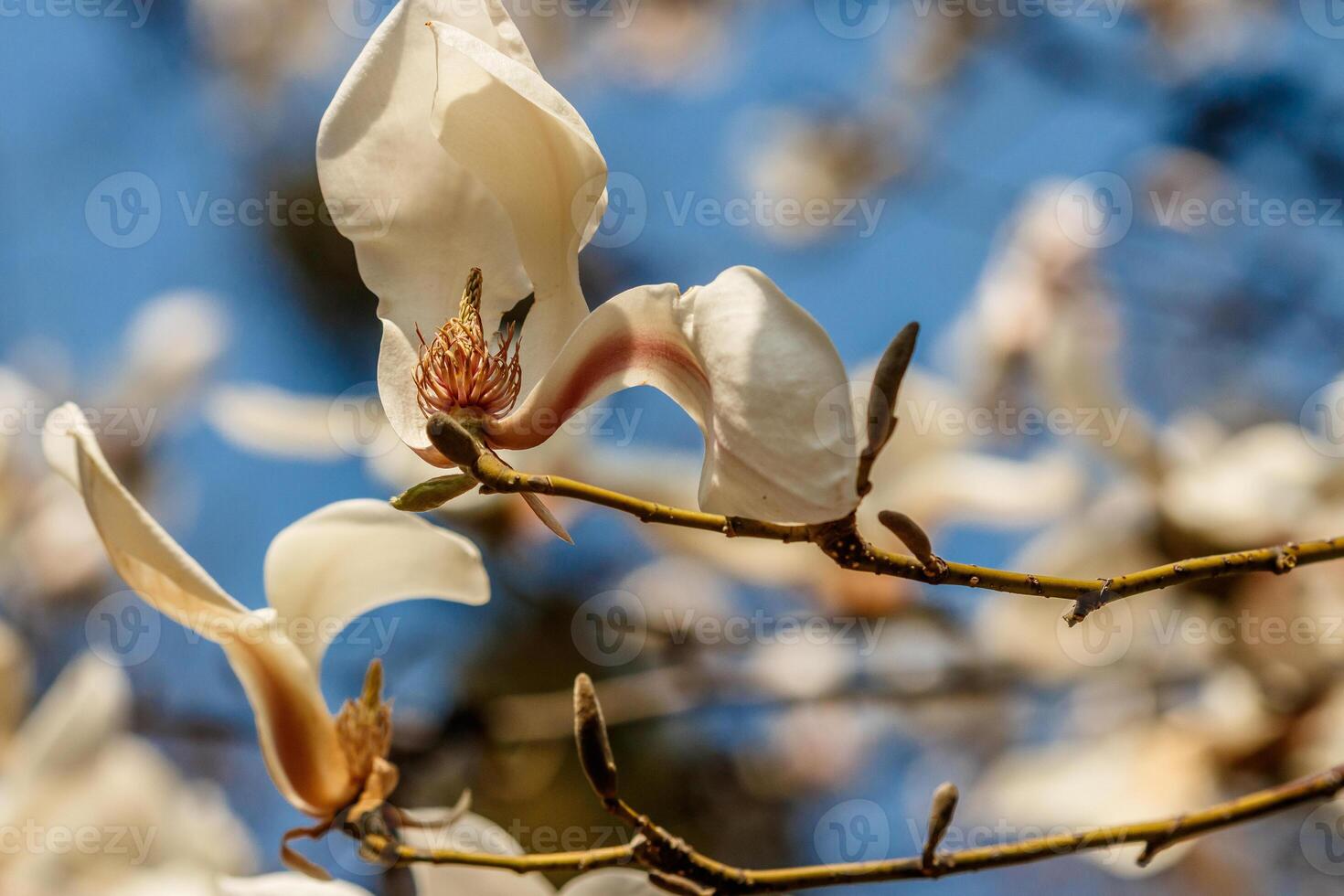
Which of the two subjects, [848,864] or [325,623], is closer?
[848,864]

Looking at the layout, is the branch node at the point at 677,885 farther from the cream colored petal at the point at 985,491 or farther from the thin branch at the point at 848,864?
the cream colored petal at the point at 985,491

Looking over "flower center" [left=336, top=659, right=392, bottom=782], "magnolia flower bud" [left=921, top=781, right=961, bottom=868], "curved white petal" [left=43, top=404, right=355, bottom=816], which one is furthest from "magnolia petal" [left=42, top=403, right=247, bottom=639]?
"magnolia flower bud" [left=921, top=781, right=961, bottom=868]

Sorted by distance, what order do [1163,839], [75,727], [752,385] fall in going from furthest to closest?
[75,727] → [1163,839] → [752,385]

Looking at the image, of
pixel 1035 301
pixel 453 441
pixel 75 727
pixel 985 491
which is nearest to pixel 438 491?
pixel 453 441

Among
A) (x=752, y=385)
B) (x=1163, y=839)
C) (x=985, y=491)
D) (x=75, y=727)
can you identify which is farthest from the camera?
(x=985, y=491)

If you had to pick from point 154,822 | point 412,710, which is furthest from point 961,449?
point 154,822

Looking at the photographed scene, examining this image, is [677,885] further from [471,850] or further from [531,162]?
[531,162]

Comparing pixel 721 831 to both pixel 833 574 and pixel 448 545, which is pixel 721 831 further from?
pixel 448 545

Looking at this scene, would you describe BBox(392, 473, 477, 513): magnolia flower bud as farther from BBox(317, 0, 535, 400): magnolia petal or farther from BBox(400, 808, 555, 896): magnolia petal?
BBox(400, 808, 555, 896): magnolia petal
